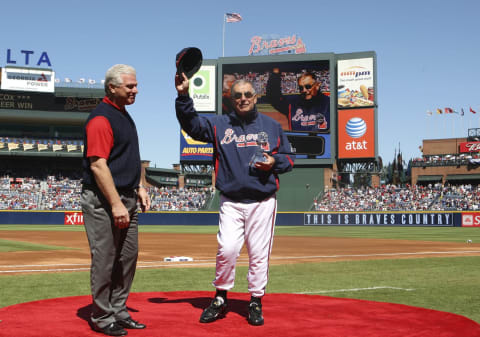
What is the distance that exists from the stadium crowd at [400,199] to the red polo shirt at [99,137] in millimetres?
37854

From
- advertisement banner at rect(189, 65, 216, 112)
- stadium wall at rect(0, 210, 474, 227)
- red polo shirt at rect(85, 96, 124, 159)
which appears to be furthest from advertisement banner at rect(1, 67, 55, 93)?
red polo shirt at rect(85, 96, 124, 159)

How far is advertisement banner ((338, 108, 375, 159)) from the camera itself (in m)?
45.2

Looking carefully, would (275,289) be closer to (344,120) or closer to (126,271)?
(126,271)

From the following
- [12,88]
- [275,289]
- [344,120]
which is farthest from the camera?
[12,88]

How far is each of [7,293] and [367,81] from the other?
140 ft

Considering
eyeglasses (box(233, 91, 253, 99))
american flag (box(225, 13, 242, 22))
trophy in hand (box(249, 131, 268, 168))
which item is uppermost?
american flag (box(225, 13, 242, 22))

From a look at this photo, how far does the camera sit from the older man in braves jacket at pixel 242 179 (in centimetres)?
459

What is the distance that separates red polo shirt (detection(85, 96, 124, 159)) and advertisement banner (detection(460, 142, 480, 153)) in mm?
66945

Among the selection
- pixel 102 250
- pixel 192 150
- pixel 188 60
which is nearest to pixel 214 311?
pixel 102 250

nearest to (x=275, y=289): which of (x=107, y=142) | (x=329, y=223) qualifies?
(x=107, y=142)

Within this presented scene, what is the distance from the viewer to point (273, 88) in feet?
154

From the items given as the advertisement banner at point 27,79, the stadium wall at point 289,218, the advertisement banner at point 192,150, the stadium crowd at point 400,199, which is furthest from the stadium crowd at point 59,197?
the advertisement banner at point 27,79

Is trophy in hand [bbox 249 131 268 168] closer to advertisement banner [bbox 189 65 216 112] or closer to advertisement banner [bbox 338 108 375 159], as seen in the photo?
advertisement banner [bbox 338 108 375 159]

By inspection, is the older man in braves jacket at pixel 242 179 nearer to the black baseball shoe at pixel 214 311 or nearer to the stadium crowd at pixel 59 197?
the black baseball shoe at pixel 214 311
